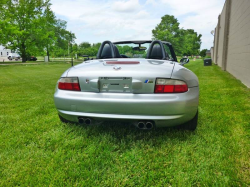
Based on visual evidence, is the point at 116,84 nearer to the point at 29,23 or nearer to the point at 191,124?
the point at 191,124

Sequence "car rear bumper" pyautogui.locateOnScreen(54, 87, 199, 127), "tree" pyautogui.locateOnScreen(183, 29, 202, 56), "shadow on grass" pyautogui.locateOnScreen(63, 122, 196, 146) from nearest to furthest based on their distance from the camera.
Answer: "car rear bumper" pyautogui.locateOnScreen(54, 87, 199, 127) → "shadow on grass" pyautogui.locateOnScreen(63, 122, 196, 146) → "tree" pyautogui.locateOnScreen(183, 29, 202, 56)

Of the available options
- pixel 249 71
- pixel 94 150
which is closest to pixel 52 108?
pixel 94 150

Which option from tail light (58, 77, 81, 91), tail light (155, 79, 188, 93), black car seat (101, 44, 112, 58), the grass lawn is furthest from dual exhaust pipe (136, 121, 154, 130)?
black car seat (101, 44, 112, 58)

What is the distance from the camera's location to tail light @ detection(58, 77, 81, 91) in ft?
8.26

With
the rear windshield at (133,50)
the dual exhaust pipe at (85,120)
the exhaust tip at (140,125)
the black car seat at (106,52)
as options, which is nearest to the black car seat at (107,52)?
the black car seat at (106,52)

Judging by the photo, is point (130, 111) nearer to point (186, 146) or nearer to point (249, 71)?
point (186, 146)

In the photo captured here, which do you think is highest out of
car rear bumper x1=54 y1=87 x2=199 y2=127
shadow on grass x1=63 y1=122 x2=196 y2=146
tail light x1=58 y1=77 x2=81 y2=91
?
tail light x1=58 y1=77 x2=81 y2=91

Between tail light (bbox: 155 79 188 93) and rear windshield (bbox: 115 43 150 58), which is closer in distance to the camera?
Result: tail light (bbox: 155 79 188 93)

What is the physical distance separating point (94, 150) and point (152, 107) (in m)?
0.82

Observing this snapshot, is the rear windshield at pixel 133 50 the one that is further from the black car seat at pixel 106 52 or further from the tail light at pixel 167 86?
the tail light at pixel 167 86

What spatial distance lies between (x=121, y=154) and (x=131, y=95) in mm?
656

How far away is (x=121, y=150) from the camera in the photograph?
2400 mm

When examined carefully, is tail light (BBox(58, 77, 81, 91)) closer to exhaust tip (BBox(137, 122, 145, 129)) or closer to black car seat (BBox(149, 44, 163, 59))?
exhaust tip (BBox(137, 122, 145, 129))

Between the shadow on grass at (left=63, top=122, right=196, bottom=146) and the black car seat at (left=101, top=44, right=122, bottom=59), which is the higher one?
the black car seat at (left=101, top=44, right=122, bottom=59)
